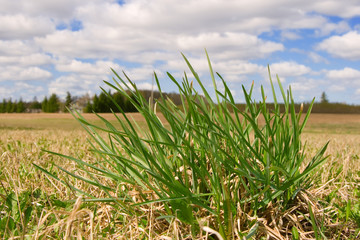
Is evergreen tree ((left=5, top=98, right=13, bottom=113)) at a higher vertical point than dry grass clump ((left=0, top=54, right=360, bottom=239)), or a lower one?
higher

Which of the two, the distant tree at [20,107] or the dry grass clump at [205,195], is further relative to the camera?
the distant tree at [20,107]

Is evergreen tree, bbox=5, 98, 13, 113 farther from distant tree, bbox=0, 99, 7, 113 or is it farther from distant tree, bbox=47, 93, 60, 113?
distant tree, bbox=47, 93, 60, 113

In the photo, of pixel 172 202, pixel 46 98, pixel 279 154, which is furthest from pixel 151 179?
pixel 46 98

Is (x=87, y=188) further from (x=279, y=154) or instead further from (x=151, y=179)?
(x=279, y=154)

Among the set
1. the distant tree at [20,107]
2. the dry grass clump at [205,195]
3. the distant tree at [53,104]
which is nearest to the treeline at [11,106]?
the distant tree at [20,107]

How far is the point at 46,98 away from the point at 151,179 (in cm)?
5426

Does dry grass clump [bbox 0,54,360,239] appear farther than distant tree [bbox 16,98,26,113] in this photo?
No

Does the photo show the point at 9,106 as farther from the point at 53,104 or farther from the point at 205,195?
the point at 205,195

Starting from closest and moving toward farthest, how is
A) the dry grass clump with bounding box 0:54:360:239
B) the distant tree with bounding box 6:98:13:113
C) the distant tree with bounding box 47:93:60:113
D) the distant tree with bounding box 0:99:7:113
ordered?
the dry grass clump with bounding box 0:54:360:239
the distant tree with bounding box 47:93:60:113
the distant tree with bounding box 6:98:13:113
the distant tree with bounding box 0:99:7:113

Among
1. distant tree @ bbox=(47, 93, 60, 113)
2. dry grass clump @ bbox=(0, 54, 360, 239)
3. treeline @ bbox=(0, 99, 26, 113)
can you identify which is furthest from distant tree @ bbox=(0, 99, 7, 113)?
dry grass clump @ bbox=(0, 54, 360, 239)

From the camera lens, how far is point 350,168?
104 inches

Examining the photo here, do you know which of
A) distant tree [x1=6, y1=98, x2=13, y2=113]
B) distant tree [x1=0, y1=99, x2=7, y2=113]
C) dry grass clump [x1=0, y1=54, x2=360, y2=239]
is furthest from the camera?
distant tree [x1=0, y1=99, x2=7, y2=113]

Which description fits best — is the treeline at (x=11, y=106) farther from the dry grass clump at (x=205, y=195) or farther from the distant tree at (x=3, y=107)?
the dry grass clump at (x=205, y=195)

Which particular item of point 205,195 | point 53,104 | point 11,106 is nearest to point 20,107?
point 11,106
